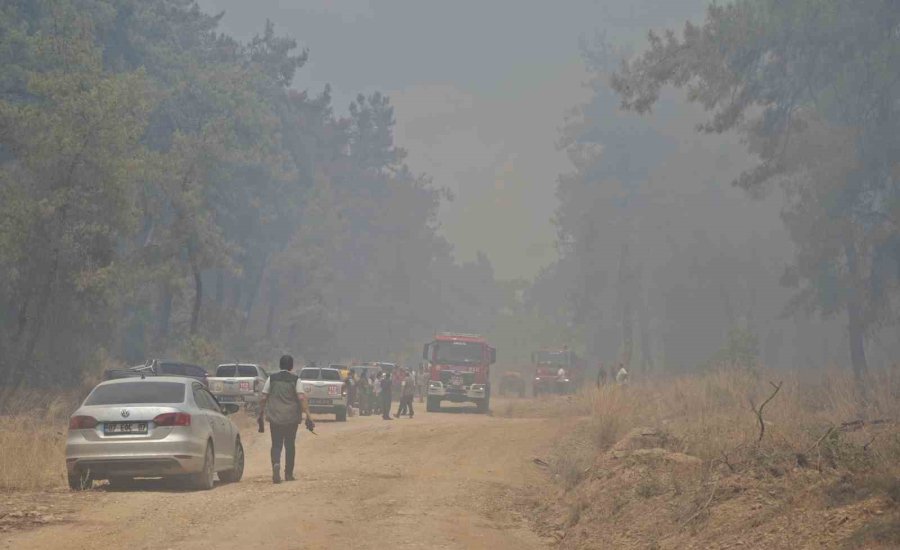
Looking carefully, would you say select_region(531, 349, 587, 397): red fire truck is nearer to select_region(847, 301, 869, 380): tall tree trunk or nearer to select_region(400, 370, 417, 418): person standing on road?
select_region(847, 301, 869, 380): tall tree trunk

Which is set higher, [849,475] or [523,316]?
[523,316]

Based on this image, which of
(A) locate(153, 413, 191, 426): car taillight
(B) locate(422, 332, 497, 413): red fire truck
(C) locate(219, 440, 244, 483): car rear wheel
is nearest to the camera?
(A) locate(153, 413, 191, 426): car taillight

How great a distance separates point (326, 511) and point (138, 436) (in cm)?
351

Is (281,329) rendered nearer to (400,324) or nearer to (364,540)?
(400,324)

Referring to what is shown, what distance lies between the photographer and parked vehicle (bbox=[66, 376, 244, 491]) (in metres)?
16.5

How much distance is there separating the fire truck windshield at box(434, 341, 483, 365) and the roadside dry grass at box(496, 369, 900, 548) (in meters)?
24.3

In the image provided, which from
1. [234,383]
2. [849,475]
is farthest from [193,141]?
[849,475]

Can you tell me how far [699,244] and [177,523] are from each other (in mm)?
76382

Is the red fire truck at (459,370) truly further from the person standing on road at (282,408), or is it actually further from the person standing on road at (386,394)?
the person standing on road at (282,408)

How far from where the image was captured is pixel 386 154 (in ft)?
417

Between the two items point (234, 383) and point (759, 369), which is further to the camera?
point (759, 369)

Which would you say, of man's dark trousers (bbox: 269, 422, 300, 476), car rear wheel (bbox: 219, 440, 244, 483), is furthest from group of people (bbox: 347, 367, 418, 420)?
man's dark trousers (bbox: 269, 422, 300, 476)

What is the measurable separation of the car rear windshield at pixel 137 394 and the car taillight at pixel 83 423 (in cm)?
43

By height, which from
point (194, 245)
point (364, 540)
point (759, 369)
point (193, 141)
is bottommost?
point (364, 540)
